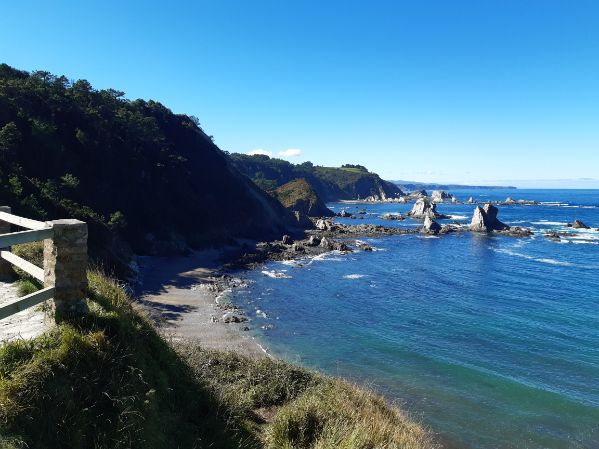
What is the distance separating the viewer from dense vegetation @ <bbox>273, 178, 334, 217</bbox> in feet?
319

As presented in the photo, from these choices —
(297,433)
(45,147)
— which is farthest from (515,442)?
(45,147)

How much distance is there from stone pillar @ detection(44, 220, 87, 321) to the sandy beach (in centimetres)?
1037

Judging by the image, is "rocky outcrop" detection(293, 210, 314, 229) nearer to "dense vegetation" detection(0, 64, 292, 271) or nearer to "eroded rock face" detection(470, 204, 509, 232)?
"dense vegetation" detection(0, 64, 292, 271)

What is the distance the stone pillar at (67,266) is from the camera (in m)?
6.60

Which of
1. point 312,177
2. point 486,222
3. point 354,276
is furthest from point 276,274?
point 312,177

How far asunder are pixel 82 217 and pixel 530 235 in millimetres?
73565

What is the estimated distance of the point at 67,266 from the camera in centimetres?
673

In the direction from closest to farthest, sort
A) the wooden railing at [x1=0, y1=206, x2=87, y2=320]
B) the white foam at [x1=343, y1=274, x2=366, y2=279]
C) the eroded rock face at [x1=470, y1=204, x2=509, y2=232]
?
the wooden railing at [x1=0, y1=206, x2=87, y2=320] → the white foam at [x1=343, y1=274, x2=366, y2=279] → the eroded rock face at [x1=470, y1=204, x2=509, y2=232]

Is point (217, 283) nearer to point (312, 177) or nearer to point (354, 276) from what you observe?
point (354, 276)

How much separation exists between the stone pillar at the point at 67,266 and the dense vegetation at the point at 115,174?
1075 inches

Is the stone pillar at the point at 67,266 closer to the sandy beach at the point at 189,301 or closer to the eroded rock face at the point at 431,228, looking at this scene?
the sandy beach at the point at 189,301

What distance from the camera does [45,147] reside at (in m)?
43.3

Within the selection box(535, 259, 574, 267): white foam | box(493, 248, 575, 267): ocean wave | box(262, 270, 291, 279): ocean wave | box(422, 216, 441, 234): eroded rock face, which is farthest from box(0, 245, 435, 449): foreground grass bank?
box(422, 216, 441, 234): eroded rock face

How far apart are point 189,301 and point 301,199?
68.3 meters
